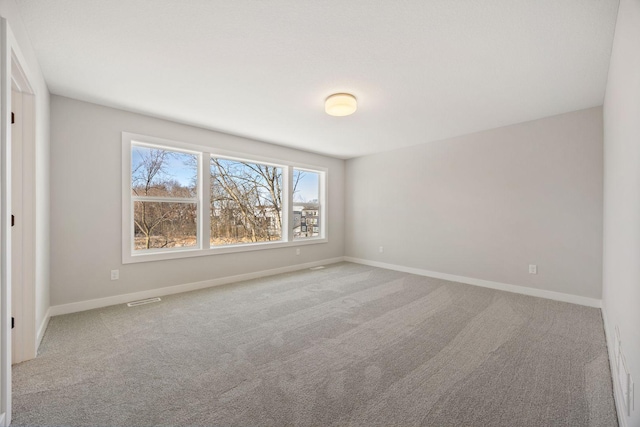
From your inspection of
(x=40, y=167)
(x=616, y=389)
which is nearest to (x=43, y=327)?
(x=40, y=167)

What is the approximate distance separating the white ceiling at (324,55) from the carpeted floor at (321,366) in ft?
7.82

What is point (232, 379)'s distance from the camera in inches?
71.0

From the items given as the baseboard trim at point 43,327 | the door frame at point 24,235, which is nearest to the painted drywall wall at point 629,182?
the door frame at point 24,235

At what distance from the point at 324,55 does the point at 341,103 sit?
2.31 ft

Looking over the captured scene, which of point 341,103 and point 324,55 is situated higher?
point 324,55

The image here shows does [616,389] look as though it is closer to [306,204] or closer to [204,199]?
[204,199]

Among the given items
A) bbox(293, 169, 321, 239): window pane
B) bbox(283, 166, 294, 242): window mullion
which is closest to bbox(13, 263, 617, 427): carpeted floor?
bbox(283, 166, 294, 242): window mullion

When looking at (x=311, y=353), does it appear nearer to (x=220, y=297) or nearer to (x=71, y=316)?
(x=220, y=297)

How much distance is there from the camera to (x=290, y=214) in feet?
17.0

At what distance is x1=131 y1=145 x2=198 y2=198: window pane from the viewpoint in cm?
354

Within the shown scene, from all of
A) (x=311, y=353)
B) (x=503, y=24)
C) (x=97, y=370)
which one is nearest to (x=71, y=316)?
(x=97, y=370)

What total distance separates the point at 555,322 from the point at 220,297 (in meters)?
3.80

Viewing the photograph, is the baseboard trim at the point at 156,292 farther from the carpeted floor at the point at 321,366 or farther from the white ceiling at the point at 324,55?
the white ceiling at the point at 324,55

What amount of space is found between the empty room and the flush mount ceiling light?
0.03 m
